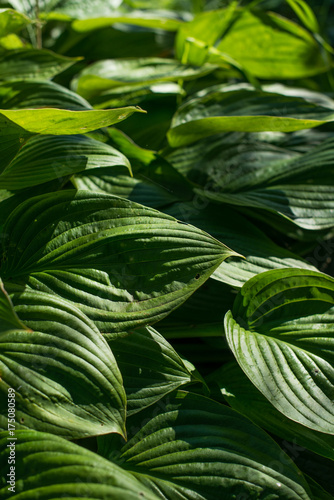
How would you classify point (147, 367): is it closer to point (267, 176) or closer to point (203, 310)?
point (203, 310)

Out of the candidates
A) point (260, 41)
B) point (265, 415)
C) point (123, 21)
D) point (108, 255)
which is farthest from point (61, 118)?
point (260, 41)

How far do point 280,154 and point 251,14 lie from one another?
2.01 feet

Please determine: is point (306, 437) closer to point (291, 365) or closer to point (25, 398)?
point (291, 365)

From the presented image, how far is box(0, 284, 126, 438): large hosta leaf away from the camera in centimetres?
58

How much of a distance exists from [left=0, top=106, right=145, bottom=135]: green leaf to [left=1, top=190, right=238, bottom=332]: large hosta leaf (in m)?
0.11

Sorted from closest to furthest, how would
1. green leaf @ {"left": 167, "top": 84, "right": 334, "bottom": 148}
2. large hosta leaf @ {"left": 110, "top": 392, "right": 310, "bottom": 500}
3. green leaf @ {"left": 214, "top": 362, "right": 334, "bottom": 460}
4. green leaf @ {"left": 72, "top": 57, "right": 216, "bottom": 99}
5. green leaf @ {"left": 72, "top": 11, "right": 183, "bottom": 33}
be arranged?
large hosta leaf @ {"left": 110, "top": 392, "right": 310, "bottom": 500}
green leaf @ {"left": 214, "top": 362, "right": 334, "bottom": 460}
green leaf @ {"left": 167, "top": 84, "right": 334, "bottom": 148}
green leaf @ {"left": 72, "top": 57, "right": 216, "bottom": 99}
green leaf @ {"left": 72, "top": 11, "right": 183, "bottom": 33}

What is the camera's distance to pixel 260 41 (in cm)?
145

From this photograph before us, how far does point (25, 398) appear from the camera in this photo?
1.93 ft

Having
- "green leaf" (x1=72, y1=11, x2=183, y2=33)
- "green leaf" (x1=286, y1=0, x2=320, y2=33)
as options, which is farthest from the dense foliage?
"green leaf" (x1=286, y1=0, x2=320, y2=33)

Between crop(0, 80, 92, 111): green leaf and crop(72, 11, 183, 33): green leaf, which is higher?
crop(72, 11, 183, 33): green leaf

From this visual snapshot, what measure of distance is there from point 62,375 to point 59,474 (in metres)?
0.12

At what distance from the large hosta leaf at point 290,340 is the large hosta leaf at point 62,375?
229 millimetres

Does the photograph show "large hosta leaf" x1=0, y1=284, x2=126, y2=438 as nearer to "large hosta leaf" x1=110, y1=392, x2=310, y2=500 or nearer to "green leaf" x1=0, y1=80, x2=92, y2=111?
"large hosta leaf" x1=110, y1=392, x2=310, y2=500

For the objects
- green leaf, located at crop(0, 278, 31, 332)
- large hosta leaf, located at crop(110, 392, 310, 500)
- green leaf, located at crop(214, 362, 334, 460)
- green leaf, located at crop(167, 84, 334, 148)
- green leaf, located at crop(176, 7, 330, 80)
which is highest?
green leaf, located at crop(176, 7, 330, 80)
